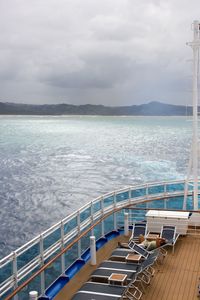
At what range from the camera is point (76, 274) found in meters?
8.38

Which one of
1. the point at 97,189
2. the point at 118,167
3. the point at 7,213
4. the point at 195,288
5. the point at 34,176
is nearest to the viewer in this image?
the point at 195,288

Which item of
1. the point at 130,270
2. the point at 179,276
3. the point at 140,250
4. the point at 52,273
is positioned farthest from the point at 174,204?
the point at 130,270

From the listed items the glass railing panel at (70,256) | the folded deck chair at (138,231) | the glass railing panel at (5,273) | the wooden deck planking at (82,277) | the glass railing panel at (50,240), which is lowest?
the glass railing panel at (5,273)

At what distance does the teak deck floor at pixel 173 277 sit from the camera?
7323mm

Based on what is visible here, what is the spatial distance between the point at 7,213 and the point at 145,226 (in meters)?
15.2

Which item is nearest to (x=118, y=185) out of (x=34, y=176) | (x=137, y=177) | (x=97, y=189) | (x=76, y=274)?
(x=97, y=189)

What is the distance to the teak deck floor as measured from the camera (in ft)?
24.0

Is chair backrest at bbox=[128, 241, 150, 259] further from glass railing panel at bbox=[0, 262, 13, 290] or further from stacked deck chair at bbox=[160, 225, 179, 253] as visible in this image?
glass railing panel at bbox=[0, 262, 13, 290]

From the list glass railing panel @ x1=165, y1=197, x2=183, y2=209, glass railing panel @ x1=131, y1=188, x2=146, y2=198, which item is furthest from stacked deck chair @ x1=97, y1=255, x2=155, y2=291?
glass railing panel @ x1=131, y1=188, x2=146, y2=198

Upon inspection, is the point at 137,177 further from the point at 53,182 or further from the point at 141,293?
the point at 141,293

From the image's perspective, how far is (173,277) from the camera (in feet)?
26.5

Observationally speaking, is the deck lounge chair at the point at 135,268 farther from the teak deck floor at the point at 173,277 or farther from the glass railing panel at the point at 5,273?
the glass railing panel at the point at 5,273

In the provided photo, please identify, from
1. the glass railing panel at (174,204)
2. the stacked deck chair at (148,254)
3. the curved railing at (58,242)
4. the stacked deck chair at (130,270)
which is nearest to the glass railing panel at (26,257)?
the curved railing at (58,242)

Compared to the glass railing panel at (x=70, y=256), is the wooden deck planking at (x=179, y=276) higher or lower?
higher
